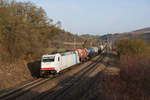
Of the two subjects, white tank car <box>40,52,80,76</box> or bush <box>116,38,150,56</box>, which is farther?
bush <box>116,38,150,56</box>

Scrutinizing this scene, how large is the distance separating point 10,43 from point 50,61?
18.8 feet

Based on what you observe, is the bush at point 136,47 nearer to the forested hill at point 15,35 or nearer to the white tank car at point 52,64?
the white tank car at point 52,64

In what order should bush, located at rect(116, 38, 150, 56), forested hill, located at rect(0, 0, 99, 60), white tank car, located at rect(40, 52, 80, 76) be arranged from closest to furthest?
white tank car, located at rect(40, 52, 80, 76), forested hill, located at rect(0, 0, 99, 60), bush, located at rect(116, 38, 150, 56)

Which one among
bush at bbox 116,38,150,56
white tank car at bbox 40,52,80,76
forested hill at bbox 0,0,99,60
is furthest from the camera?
bush at bbox 116,38,150,56

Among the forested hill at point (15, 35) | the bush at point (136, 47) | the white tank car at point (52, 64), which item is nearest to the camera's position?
the white tank car at point (52, 64)

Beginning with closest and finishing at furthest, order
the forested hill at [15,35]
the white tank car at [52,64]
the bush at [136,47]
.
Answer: the white tank car at [52,64]
the forested hill at [15,35]
the bush at [136,47]

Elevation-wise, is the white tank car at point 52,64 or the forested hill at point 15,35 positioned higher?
the forested hill at point 15,35

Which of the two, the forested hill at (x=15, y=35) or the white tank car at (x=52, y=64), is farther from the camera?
the forested hill at (x=15, y=35)

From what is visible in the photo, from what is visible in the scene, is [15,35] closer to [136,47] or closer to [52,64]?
[52,64]

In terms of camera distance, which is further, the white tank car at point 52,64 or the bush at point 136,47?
the bush at point 136,47

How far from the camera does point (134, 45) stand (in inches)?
1346

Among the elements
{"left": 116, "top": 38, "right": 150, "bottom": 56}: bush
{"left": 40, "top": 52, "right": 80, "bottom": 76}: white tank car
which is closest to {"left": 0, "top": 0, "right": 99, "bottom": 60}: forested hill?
{"left": 40, "top": 52, "right": 80, "bottom": 76}: white tank car

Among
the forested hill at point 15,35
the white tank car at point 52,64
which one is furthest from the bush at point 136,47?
the forested hill at point 15,35

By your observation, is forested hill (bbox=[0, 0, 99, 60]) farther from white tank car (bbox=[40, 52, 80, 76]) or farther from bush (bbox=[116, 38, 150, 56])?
bush (bbox=[116, 38, 150, 56])
